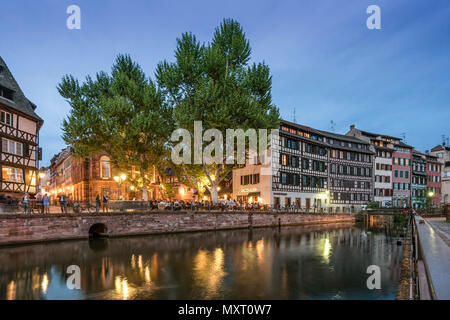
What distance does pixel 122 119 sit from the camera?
27.8 meters

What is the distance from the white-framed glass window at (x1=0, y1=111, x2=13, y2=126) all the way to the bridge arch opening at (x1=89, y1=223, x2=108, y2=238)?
11.5 m

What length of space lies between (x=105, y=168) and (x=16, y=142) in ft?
42.2

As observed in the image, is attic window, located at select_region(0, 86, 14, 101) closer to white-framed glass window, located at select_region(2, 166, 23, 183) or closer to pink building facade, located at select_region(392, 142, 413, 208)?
white-framed glass window, located at select_region(2, 166, 23, 183)

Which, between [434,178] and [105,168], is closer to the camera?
[105,168]

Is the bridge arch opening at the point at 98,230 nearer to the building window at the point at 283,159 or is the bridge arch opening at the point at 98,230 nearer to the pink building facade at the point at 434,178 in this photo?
the building window at the point at 283,159

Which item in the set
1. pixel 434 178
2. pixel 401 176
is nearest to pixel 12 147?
pixel 401 176

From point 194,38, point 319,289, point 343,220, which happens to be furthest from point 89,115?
point 343,220

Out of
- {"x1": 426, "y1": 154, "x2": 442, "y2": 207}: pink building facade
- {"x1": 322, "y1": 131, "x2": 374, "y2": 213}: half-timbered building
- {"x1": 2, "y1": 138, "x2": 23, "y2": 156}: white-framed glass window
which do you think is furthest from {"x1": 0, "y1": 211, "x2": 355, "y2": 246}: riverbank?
{"x1": 426, "y1": 154, "x2": 442, "y2": 207}: pink building facade

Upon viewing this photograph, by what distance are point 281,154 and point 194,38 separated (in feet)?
64.3

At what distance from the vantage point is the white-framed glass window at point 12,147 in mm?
25372

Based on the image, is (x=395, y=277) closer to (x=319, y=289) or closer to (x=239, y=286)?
(x=319, y=289)

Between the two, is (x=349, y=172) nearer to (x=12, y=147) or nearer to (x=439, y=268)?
(x=12, y=147)

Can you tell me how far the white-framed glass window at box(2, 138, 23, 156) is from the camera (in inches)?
999

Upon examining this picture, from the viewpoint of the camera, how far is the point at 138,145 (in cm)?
2855
